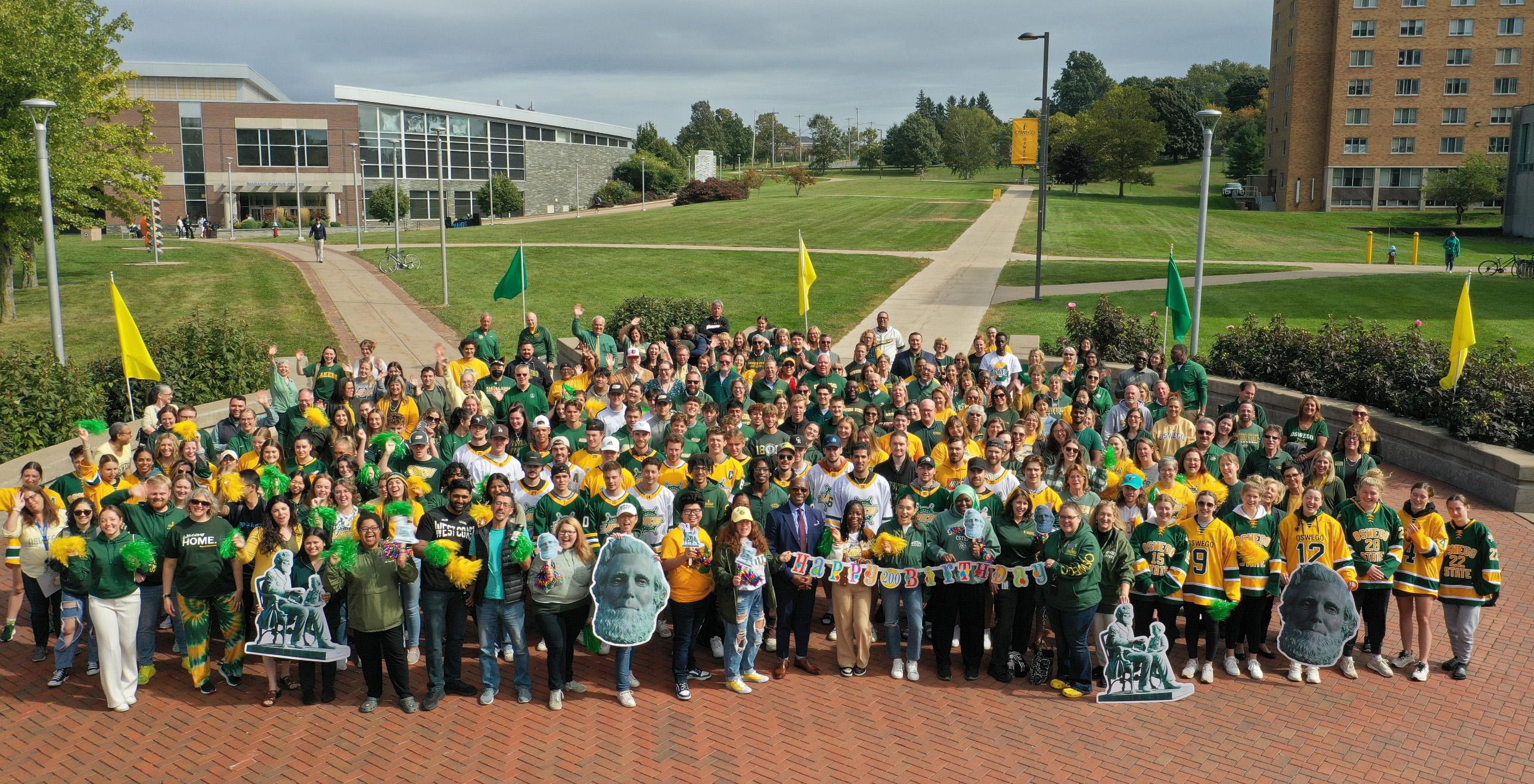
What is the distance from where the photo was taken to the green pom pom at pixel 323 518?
873cm

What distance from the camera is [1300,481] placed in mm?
9250

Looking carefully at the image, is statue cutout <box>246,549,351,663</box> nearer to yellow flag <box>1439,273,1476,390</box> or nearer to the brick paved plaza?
the brick paved plaza

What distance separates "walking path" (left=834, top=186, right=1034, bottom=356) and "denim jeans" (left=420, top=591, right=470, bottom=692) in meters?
15.7

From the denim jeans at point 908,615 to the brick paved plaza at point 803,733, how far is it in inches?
9.9

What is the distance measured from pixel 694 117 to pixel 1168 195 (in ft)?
365

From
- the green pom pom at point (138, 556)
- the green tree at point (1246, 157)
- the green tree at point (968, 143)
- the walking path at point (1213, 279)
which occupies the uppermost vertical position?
the green tree at point (968, 143)

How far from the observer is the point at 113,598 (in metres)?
8.67

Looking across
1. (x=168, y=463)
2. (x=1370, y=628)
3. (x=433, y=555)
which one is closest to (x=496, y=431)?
(x=433, y=555)

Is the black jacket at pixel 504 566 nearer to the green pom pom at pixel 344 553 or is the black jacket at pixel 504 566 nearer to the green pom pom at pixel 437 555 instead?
the green pom pom at pixel 437 555

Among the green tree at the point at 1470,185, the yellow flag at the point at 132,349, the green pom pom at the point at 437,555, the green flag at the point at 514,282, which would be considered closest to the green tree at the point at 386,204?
the green flag at the point at 514,282

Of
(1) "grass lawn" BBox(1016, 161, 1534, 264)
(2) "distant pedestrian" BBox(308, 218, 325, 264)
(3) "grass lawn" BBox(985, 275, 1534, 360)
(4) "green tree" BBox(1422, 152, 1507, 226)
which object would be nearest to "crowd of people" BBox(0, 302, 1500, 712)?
(3) "grass lawn" BBox(985, 275, 1534, 360)

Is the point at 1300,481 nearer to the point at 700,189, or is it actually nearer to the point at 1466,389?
the point at 1466,389

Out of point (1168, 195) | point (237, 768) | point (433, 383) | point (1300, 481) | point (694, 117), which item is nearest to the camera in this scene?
point (237, 768)

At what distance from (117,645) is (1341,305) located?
94.7 feet
